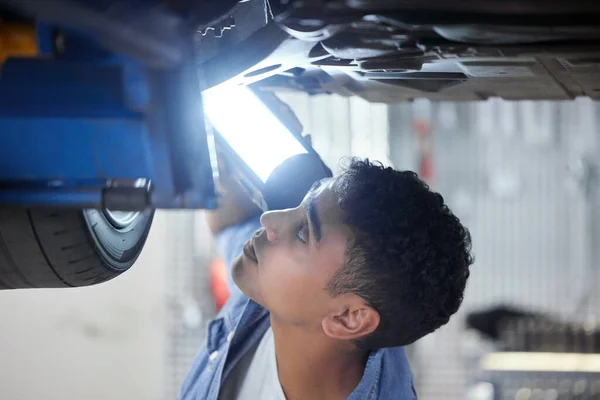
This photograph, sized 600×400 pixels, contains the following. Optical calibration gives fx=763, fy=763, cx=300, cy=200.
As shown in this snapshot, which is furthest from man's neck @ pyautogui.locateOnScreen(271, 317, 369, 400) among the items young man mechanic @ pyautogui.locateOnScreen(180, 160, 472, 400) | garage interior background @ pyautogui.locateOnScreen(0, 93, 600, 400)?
garage interior background @ pyautogui.locateOnScreen(0, 93, 600, 400)

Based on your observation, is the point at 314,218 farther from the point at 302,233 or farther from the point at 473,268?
the point at 473,268

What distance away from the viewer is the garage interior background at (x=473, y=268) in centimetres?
443

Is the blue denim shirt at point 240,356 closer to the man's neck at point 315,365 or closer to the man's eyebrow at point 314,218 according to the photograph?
the man's neck at point 315,365

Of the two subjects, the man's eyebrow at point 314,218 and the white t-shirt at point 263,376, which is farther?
the white t-shirt at point 263,376

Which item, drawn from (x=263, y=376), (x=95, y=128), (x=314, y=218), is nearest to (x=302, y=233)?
(x=314, y=218)

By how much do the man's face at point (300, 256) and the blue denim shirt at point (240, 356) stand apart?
8.7 inches

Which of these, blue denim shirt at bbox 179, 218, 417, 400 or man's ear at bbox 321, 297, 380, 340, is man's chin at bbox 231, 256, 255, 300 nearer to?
man's ear at bbox 321, 297, 380, 340

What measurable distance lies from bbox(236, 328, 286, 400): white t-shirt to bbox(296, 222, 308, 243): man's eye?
35cm

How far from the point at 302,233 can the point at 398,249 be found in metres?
0.19

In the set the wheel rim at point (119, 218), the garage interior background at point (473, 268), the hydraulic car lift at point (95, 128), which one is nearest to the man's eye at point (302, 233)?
the wheel rim at point (119, 218)

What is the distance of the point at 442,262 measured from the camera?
1500 millimetres

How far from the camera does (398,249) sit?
4.77ft

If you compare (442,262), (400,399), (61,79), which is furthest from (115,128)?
(400,399)

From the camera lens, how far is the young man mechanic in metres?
1.47
